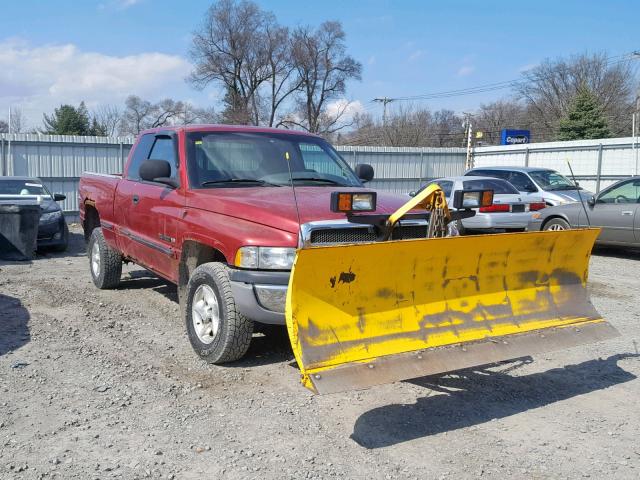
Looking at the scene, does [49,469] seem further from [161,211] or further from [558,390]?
[558,390]

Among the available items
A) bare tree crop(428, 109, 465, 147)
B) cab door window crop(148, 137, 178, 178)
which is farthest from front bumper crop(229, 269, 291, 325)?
bare tree crop(428, 109, 465, 147)

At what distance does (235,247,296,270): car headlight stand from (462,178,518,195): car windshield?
33.9ft

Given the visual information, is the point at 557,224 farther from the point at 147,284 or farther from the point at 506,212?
the point at 147,284

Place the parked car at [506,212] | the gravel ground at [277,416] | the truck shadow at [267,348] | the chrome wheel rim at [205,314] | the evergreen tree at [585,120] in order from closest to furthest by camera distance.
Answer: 1. the gravel ground at [277,416]
2. the chrome wheel rim at [205,314]
3. the truck shadow at [267,348]
4. the parked car at [506,212]
5. the evergreen tree at [585,120]

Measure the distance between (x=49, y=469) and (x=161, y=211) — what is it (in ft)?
9.96

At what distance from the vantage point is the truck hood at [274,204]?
4766 mm

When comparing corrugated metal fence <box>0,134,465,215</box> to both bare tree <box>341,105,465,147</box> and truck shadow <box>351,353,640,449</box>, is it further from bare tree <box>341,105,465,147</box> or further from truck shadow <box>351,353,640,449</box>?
bare tree <box>341,105,465,147</box>

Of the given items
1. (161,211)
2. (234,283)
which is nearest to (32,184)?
(161,211)

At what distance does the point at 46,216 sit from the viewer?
477 inches

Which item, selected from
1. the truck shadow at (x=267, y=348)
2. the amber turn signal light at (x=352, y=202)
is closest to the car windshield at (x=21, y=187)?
the truck shadow at (x=267, y=348)

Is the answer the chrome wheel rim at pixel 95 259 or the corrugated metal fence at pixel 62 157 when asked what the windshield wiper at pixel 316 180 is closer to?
the chrome wheel rim at pixel 95 259

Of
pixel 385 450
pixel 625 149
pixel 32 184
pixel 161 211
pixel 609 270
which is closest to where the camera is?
pixel 385 450

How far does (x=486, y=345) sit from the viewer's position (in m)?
4.45

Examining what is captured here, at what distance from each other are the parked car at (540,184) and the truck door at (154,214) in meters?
9.78
